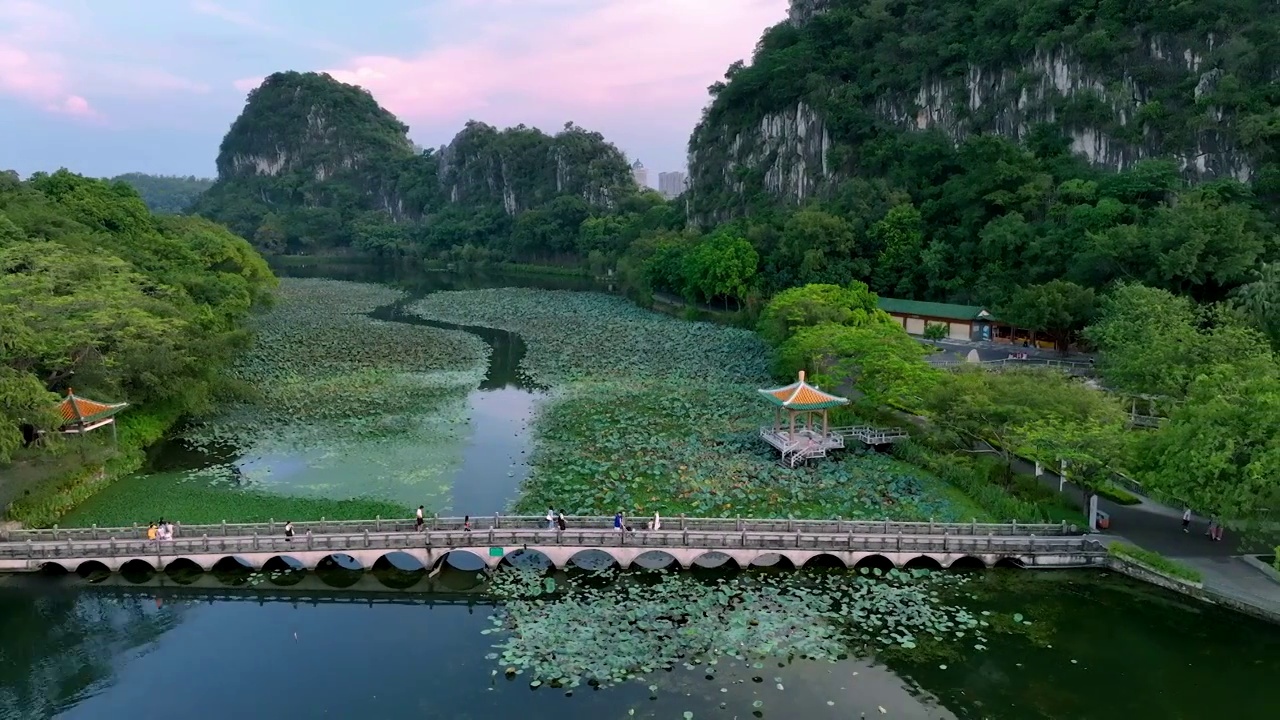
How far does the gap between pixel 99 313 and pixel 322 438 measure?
29.3 feet

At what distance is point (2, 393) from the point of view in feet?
65.5

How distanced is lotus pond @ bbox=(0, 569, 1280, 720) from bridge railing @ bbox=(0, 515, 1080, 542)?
4.28ft

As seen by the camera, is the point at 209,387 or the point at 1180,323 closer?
the point at 1180,323

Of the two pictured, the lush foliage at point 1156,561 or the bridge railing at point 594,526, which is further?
the bridge railing at point 594,526

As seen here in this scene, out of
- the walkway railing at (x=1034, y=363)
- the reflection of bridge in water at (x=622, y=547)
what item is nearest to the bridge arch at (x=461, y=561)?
the reflection of bridge in water at (x=622, y=547)

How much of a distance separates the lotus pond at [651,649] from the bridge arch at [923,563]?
596 millimetres

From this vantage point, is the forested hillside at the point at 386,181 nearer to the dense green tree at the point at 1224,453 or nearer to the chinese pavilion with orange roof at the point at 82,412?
the chinese pavilion with orange roof at the point at 82,412

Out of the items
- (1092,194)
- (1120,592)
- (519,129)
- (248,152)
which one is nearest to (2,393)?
(1120,592)

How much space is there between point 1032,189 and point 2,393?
52660mm

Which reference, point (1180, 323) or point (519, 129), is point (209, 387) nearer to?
point (1180, 323)

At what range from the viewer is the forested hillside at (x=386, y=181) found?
431 feet

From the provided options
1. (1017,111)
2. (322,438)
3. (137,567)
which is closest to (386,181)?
(1017,111)

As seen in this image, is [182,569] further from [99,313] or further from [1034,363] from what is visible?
[1034,363]

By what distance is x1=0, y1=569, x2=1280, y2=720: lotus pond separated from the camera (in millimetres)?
15617
